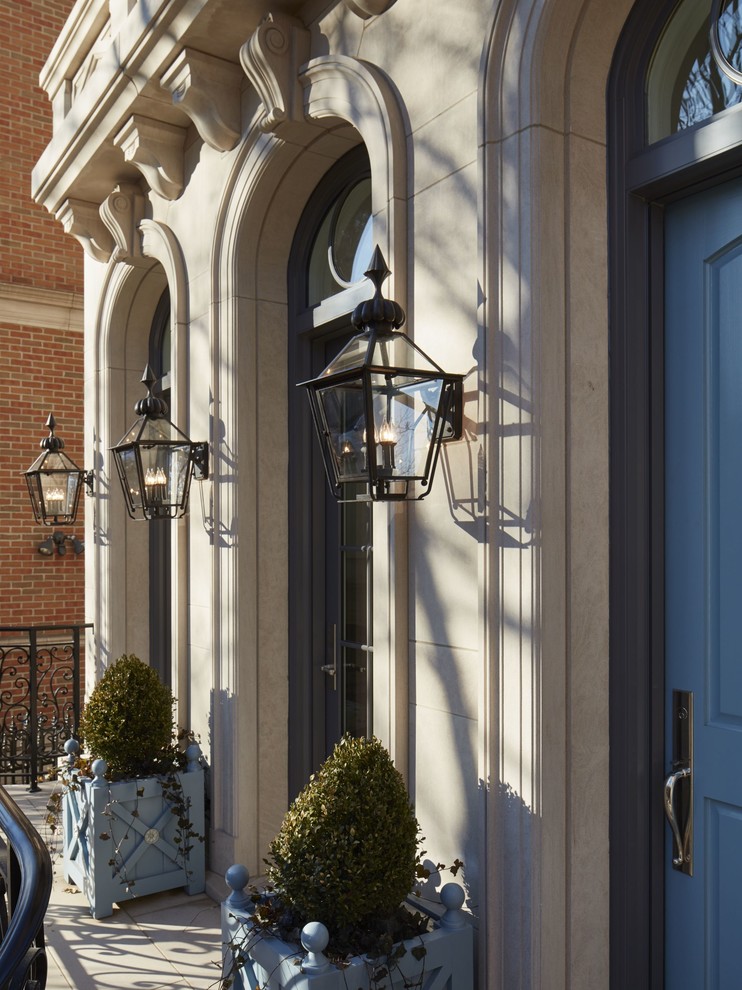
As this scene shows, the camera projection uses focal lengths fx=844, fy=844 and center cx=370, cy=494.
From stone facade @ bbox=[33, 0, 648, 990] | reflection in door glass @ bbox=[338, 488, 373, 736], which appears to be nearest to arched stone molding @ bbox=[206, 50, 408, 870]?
stone facade @ bbox=[33, 0, 648, 990]

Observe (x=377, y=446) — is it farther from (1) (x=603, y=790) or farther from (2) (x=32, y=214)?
(2) (x=32, y=214)

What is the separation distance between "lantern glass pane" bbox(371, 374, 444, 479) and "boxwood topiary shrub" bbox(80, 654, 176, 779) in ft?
7.28

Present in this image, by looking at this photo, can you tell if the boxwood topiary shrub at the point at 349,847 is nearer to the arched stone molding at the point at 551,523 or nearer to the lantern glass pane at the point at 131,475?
the arched stone molding at the point at 551,523

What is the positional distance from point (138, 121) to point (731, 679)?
13.2 feet

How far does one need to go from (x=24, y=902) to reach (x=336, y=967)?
0.83 metres

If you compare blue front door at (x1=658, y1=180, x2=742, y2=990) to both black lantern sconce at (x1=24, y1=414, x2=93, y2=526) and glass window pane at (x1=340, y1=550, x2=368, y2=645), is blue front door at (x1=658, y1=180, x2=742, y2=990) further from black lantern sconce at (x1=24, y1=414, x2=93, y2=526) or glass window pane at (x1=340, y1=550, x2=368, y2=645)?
black lantern sconce at (x1=24, y1=414, x2=93, y2=526)

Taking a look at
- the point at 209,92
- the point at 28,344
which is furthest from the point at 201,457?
the point at 28,344

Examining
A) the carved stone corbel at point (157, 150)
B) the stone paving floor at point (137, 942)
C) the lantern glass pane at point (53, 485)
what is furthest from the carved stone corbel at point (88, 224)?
the stone paving floor at point (137, 942)

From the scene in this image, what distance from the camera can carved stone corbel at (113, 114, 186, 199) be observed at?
14.8 feet

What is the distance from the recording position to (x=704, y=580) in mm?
2211

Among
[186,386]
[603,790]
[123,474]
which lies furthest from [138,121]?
[603,790]

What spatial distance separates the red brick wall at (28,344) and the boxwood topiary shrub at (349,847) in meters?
7.19

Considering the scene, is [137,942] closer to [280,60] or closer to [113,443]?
[113,443]

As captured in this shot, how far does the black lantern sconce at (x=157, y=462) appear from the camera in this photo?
414cm
